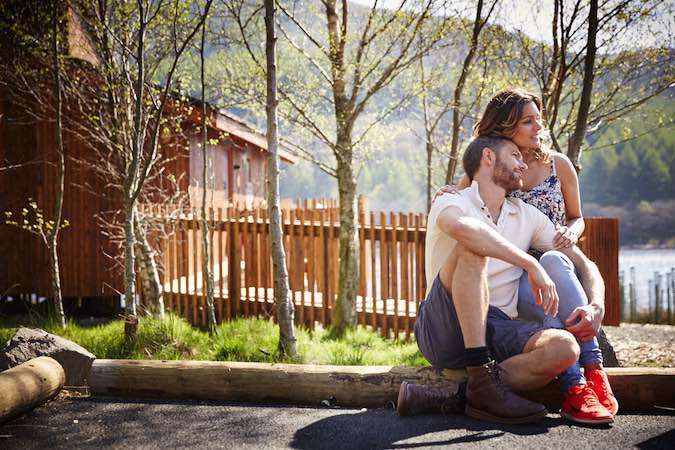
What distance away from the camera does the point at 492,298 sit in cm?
376

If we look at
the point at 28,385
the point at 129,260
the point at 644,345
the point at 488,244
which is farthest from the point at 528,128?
the point at 644,345

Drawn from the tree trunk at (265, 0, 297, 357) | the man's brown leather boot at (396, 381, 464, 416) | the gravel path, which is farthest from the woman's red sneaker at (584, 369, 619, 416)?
the gravel path

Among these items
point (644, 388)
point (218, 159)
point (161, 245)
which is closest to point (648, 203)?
point (218, 159)

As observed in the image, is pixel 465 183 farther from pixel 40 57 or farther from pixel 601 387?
pixel 40 57

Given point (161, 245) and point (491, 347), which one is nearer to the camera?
point (491, 347)

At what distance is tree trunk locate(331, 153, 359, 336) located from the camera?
7660 mm

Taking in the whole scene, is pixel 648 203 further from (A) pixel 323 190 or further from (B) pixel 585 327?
(B) pixel 585 327

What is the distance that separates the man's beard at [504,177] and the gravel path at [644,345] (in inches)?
166

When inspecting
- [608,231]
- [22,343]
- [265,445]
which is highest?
[608,231]

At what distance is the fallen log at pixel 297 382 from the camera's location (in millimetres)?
3795

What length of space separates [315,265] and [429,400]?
5439mm

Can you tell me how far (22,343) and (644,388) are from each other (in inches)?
165

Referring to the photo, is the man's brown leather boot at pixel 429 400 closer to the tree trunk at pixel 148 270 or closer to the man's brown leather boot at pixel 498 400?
the man's brown leather boot at pixel 498 400

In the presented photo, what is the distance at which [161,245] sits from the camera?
11383mm
